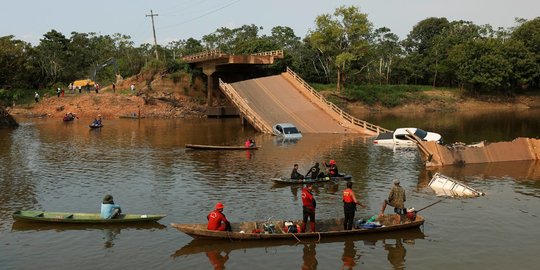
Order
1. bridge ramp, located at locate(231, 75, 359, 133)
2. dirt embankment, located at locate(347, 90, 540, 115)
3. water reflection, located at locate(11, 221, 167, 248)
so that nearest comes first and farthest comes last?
water reflection, located at locate(11, 221, 167, 248) < bridge ramp, located at locate(231, 75, 359, 133) < dirt embankment, located at locate(347, 90, 540, 115)

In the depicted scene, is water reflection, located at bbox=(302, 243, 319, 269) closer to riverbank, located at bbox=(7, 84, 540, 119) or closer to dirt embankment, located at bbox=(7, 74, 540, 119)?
riverbank, located at bbox=(7, 84, 540, 119)

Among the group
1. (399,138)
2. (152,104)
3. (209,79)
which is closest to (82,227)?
(399,138)

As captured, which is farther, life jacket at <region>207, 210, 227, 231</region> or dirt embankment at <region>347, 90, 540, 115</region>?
dirt embankment at <region>347, 90, 540, 115</region>

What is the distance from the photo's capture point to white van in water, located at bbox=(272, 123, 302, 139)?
5156 cm

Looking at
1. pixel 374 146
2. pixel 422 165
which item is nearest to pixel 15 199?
pixel 422 165

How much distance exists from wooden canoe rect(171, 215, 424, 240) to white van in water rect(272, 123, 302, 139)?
30.1 metres

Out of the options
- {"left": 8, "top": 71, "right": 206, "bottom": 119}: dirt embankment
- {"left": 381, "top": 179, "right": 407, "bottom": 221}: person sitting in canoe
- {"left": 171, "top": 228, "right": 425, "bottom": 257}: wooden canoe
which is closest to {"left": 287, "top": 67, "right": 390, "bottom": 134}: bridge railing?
{"left": 8, "top": 71, "right": 206, "bottom": 119}: dirt embankment

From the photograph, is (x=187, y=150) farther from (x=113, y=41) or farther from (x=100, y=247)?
(x=113, y=41)

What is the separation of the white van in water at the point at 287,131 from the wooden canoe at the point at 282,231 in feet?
98.9

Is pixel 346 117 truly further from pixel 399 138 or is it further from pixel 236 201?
pixel 236 201

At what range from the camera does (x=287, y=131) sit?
171 ft

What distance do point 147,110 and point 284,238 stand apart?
199 feet

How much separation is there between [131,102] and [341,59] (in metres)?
34.0

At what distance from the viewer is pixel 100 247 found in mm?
20016
